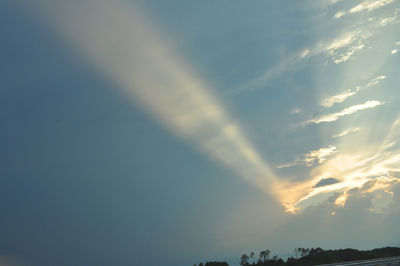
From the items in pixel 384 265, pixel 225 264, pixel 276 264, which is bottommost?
pixel 384 265

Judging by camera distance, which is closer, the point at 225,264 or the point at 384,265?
the point at 384,265

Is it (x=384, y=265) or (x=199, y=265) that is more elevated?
(x=199, y=265)

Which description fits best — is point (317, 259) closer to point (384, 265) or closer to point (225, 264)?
point (225, 264)

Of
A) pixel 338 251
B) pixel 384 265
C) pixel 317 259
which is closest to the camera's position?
pixel 384 265

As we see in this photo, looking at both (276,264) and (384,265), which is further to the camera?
(276,264)

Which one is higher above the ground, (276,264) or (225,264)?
(225,264)

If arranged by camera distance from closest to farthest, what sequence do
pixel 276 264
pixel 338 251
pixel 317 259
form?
A: 1. pixel 276 264
2. pixel 317 259
3. pixel 338 251

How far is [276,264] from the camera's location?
119188mm

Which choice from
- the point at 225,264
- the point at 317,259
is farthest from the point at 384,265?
the point at 225,264

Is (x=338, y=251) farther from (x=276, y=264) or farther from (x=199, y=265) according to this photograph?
(x=199, y=265)

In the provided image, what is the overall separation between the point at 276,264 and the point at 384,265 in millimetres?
76803

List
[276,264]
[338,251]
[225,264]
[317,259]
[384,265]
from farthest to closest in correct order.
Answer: [225,264]
[338,251]
[317,259]
[276,264]
[384,265]

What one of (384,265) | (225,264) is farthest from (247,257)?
(384,265)

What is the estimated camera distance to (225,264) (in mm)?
184625
